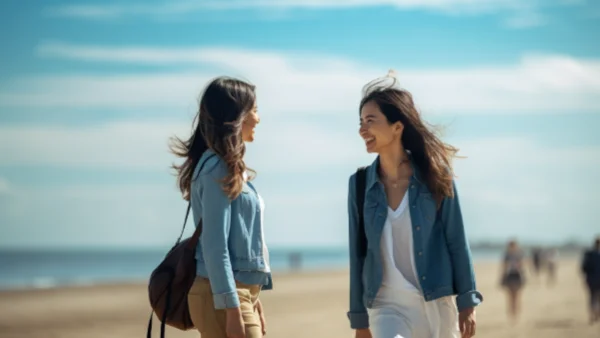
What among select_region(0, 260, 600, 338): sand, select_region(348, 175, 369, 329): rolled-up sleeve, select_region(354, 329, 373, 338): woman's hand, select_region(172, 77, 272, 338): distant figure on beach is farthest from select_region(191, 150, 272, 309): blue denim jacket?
select_region(0, 260, 600, 338): sand

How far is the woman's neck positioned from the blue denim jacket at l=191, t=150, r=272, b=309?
921 mm

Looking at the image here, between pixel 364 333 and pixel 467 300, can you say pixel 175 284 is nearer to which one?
pixel 364 333

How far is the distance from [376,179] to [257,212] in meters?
0.85

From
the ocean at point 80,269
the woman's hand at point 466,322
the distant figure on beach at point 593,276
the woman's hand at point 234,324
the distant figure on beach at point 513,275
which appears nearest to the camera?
the woman's hand at point 234,324

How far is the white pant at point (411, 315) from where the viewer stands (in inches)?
207

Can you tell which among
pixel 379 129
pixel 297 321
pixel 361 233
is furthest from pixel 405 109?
pixel 297 321

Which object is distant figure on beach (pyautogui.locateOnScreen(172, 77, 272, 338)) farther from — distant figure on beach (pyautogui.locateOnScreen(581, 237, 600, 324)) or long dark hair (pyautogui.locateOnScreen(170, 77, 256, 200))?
distant figure on beach (pyautogui.locateOnScreen(581, 237, 600, 324))

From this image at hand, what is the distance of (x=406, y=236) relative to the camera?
5.36m

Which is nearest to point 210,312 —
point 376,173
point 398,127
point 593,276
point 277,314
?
point 376,173

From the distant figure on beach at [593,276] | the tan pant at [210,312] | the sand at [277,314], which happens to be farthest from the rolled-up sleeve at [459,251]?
the distant figure on beach at [593,276]

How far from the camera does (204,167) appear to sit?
4832mm

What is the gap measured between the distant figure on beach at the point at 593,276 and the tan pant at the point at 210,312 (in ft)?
52.7

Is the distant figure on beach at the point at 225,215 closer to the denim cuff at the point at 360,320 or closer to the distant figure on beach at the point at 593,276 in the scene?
the denim cuff at the point at 360,320

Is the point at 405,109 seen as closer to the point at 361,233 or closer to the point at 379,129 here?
the point at 379,129
